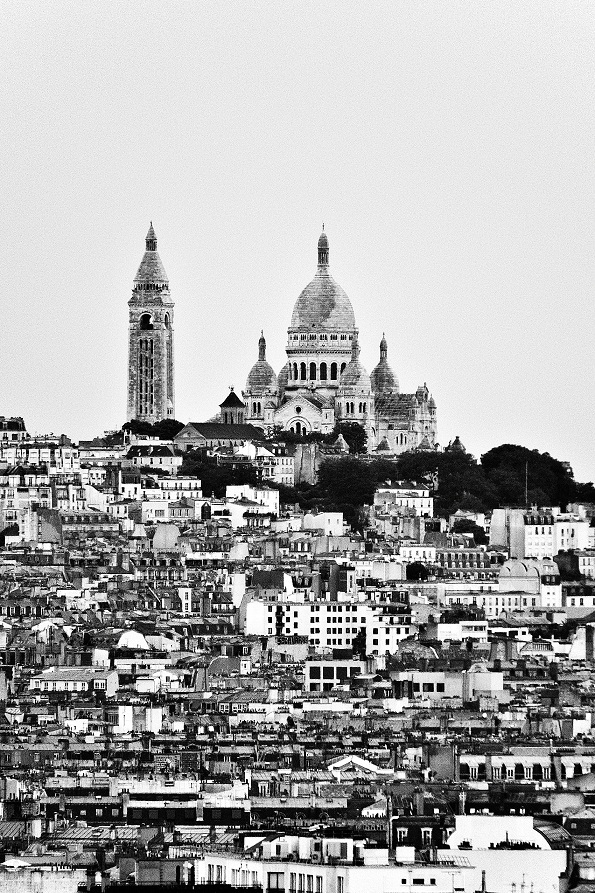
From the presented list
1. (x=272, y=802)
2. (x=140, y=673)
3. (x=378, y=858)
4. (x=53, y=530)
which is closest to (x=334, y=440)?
(x=53, y=530)

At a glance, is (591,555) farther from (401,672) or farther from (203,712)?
(203,712)

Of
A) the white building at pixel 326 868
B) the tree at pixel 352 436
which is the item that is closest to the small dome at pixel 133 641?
the white building at pixel 326 868

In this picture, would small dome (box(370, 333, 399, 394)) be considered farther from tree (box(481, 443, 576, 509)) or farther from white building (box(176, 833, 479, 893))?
white building (box(176, 833, 479, 893))

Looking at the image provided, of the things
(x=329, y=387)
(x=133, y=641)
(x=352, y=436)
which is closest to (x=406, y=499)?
(x=352, y=436)

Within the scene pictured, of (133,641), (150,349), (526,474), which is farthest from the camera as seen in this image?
(150,349)

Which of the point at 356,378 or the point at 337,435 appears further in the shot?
the point at 356,378

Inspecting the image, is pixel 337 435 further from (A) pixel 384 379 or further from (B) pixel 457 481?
(B) pixel 457 481

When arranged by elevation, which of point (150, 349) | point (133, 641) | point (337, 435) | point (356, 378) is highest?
point (150, 349)
